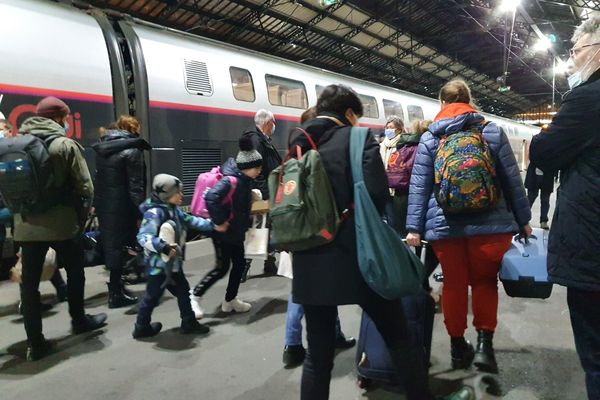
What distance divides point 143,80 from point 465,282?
4.83 m

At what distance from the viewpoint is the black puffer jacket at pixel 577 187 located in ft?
6.04

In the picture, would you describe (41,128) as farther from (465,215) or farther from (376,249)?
(465,215)

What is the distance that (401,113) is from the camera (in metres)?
13.1

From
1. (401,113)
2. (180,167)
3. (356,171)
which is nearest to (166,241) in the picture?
(356,171)

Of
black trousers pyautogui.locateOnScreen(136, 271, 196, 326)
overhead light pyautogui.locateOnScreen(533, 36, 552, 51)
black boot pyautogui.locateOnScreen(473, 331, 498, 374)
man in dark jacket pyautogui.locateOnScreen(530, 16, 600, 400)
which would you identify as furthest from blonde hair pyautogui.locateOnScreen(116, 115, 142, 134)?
overhead light pyautogui.locateOnScreen(533, 36, 552, 51)

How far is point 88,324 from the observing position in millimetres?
3697

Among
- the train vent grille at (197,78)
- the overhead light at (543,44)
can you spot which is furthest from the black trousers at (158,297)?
the overhead light at (543,44)

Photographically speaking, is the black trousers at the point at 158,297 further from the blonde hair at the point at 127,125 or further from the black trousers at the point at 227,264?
the blonde hair at the point at 127,125

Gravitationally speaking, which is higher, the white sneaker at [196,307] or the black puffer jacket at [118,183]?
the black puffer jacket at [118,183]

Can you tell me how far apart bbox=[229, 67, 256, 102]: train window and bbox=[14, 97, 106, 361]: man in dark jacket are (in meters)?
4.14

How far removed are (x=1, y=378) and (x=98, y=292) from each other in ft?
6.05

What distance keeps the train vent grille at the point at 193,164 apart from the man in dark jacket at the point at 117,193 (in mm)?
2092

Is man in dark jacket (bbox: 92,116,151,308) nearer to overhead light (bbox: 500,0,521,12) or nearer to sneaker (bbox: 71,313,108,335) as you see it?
sneaker (bbox: 71,313,108,335)

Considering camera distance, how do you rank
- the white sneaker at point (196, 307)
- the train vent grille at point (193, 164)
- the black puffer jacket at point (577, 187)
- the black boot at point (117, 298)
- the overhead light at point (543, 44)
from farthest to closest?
1. the overhead light at point (543, 44)
2. the train vent grille at point (193, 164)
3. the black boot at point (117, 298)
4. the white sneaker at point (196, 307)
5. the black puffer jacket at point (577, 187)
